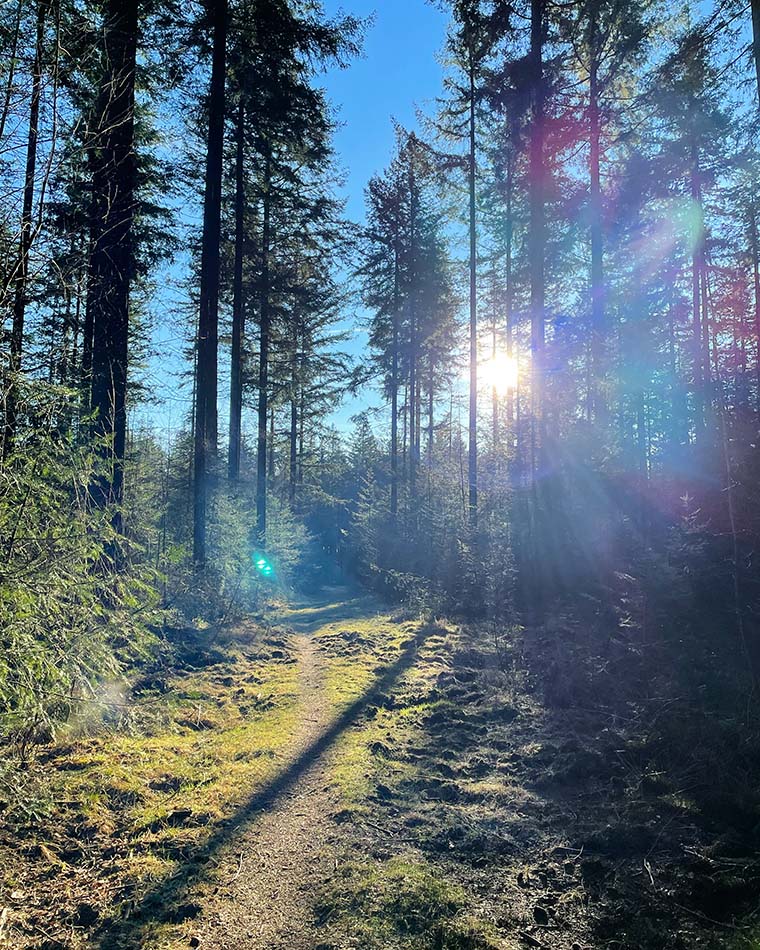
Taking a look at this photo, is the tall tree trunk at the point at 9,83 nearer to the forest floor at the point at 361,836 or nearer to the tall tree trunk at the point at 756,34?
the forest floor at the point at 361,836

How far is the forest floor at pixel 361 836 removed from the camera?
3.40 meters

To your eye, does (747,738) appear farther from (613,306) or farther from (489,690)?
(613,306)

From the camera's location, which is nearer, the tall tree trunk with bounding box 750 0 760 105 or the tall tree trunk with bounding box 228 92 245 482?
the tall tree trunk with bounding box 750 0 760 105

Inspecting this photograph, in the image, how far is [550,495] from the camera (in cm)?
1305

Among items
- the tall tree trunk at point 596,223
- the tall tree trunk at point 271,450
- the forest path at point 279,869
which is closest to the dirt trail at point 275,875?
the forest path at point 279,869

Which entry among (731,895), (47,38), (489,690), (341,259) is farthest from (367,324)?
(731,895)

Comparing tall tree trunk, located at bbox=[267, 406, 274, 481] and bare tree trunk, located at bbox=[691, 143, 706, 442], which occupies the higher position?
bare tree trunk, located at bbox=[691, 143, 706, 442]

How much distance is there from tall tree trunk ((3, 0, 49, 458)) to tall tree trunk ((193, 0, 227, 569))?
27.3ft

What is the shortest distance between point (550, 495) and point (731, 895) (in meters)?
10.0

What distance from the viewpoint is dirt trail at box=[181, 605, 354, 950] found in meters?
3.45

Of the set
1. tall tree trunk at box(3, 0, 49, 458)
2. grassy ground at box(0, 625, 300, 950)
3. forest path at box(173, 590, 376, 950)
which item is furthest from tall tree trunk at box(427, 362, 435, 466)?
tall tree trunk at box(3, 0, 49, 458)

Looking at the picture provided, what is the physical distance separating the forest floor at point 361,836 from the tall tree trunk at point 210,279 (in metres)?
5.69

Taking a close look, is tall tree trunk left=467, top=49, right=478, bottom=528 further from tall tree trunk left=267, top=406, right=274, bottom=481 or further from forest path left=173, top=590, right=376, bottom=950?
tall tree trunk left=267, top=406, right=274, bottom=481

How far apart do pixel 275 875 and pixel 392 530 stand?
18145 mm
